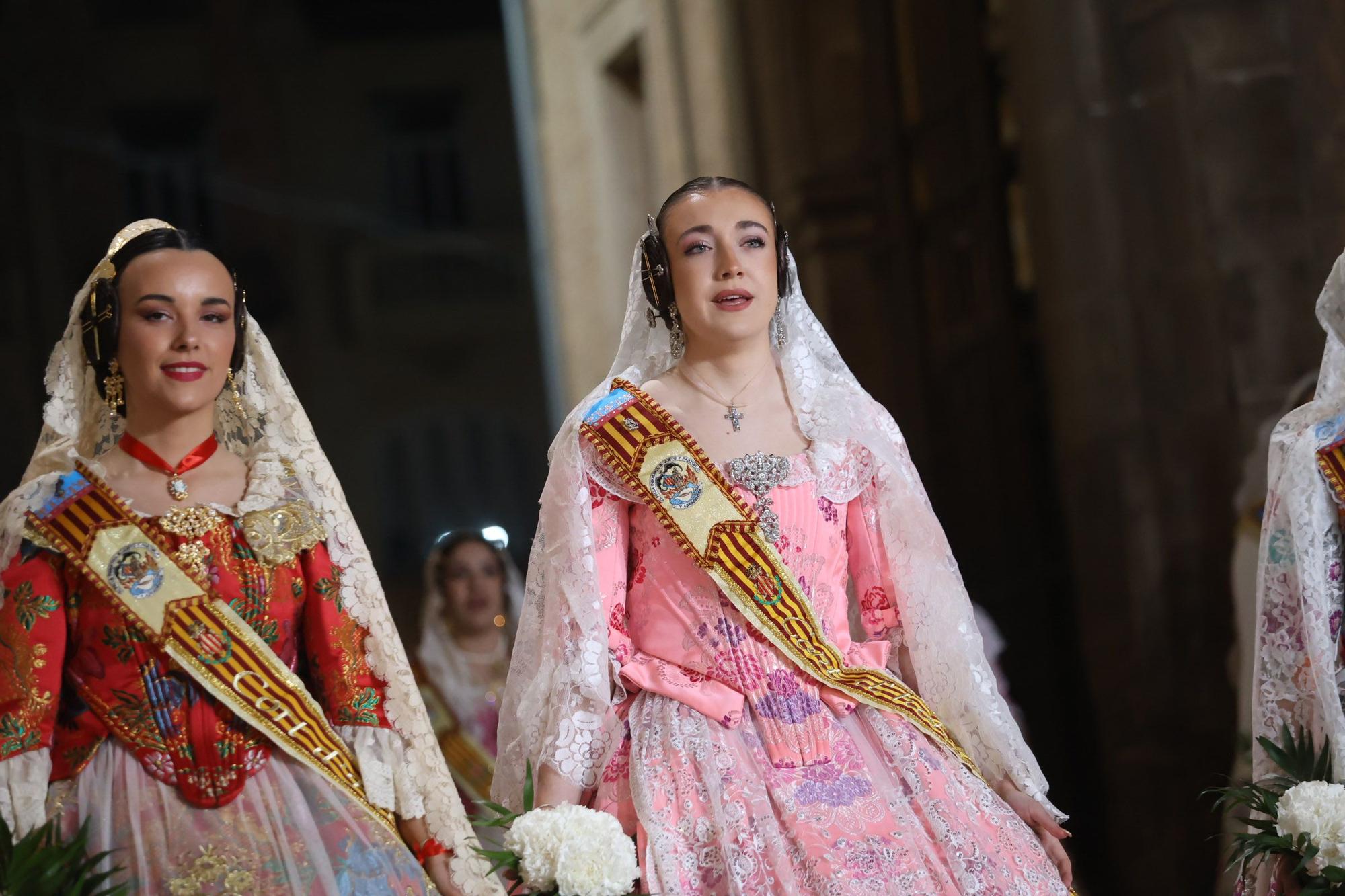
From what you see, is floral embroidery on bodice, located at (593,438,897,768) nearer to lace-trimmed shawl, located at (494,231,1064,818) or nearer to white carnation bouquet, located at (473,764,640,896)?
lace-trimmed shawl, located at (494,231,1064,818)

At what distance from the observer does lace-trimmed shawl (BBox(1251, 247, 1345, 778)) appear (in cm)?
363

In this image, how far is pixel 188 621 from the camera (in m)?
3.22

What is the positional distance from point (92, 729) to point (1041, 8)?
413 centimetres

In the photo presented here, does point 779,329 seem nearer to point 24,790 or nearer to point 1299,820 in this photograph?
point 1299,820

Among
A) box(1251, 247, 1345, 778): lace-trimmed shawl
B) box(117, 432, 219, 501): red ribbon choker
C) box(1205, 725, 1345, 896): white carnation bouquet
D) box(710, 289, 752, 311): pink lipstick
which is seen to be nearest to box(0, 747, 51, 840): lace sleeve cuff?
box(117, 432, 219, 501): red ribbon choker

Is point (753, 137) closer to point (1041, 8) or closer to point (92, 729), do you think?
point (1041, 8)

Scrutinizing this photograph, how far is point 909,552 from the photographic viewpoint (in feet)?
11.8

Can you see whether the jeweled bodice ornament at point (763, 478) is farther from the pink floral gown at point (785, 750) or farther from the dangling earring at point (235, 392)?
the dangling earring at point (235, 392)

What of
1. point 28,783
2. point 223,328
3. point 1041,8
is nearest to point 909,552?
point 223,328

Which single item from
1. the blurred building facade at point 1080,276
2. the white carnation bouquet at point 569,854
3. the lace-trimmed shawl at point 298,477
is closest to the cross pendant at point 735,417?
the lace-trimmed shawl at point 298,477

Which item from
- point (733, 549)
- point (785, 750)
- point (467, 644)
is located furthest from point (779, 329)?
point (467, 644)

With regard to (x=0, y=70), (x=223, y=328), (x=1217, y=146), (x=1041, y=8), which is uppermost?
(x=0, y=70)

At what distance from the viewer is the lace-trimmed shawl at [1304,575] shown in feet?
11.9

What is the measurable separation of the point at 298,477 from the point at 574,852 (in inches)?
38.4
